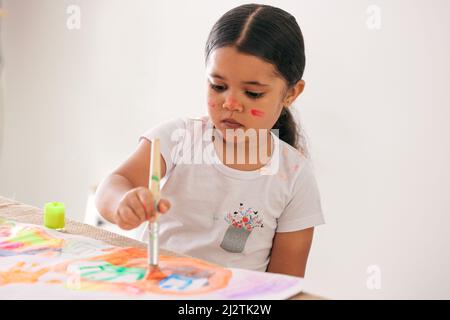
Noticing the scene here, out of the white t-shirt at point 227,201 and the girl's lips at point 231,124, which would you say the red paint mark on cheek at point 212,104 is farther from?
the white t-shirt at point 227,201

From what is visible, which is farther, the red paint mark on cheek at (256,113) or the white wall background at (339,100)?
the white wall background at (339,100)

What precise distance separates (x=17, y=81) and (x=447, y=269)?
5.86ft

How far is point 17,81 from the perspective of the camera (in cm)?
236

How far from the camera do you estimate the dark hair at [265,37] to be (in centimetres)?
87

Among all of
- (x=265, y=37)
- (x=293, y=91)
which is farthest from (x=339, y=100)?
(x=265, y=37)

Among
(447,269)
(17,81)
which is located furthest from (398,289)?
(17,81)

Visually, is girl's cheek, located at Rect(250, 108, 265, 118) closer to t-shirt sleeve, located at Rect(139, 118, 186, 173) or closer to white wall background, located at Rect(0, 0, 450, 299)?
t-shirt sleeve, located at Rect(139, 118, 186, 173)

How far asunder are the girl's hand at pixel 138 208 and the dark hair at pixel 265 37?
0.30m

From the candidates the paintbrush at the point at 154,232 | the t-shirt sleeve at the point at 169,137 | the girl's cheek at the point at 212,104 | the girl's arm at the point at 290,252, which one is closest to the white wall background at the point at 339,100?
the girl's arm at the point at 290,252

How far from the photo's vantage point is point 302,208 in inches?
39.0

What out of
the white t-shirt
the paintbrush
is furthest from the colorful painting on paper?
the white t-shirt

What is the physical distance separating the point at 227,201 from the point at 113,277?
0.36 m

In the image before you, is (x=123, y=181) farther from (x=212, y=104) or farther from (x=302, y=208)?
(x=302, y=208)
